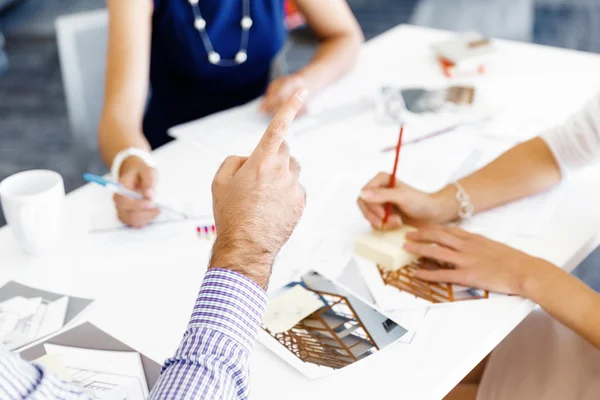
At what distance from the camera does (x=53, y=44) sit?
402 cm

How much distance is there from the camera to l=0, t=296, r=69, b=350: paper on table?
963mm

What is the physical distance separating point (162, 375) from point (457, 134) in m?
0.89

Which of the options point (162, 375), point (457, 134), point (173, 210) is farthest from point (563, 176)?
point (162, 375)

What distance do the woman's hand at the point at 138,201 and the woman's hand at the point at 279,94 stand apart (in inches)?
14.3

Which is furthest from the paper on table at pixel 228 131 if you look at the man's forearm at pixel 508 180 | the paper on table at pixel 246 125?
the man's forearm at pixel 508 180

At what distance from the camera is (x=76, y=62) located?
170 centimetres

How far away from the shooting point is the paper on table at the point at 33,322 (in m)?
0.96

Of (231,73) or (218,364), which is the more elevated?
(218,364)

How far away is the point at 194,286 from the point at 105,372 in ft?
0.66

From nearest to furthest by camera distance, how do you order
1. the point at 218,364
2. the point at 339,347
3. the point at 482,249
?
1. the point at 218,364
2. the point at 339,347
3. the point at 482,249

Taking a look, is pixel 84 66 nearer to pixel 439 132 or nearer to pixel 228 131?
pixel 228 131

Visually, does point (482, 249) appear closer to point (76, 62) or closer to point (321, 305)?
point (321, 305)

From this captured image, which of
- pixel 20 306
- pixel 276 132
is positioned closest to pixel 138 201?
pixel 20 306

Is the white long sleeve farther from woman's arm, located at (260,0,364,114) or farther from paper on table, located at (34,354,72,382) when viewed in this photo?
paper on table, located at (34,354,72,382)
